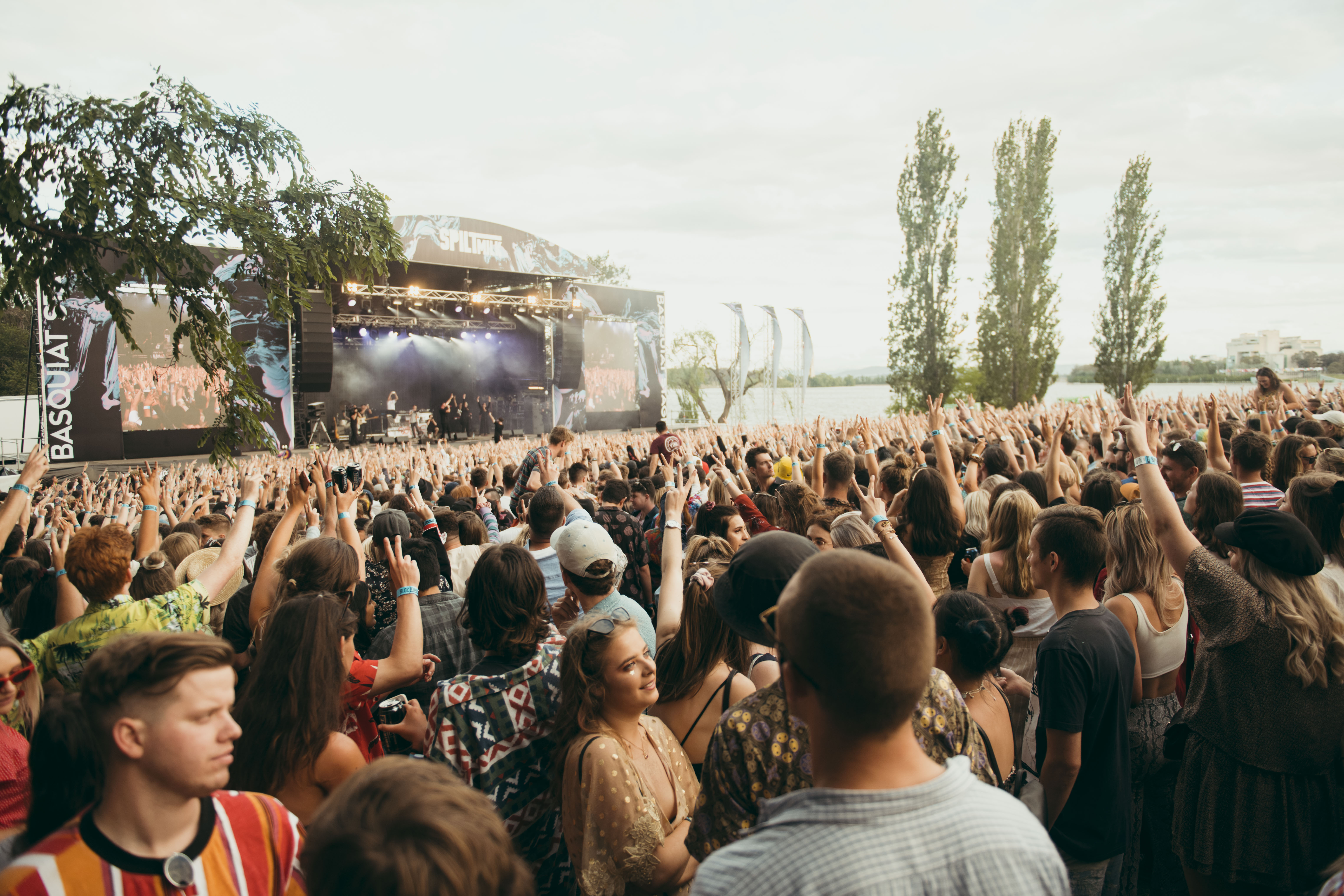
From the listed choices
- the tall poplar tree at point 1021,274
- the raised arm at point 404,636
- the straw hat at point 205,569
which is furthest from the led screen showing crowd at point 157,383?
the tall poplar tree at point 1021,274

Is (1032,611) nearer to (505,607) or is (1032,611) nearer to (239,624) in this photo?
(505,607)

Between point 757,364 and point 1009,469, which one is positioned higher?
point 757,364

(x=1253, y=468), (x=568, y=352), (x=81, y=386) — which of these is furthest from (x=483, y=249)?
(x=1253, y=468)

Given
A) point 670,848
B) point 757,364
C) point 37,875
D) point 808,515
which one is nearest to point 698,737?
point 670,848

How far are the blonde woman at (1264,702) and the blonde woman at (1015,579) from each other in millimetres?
598

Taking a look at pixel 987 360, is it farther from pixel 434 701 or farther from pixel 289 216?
pixel 434 701

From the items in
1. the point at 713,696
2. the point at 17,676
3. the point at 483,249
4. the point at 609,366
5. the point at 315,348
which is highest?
the point at 483,249

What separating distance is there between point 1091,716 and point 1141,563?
2.47 feet

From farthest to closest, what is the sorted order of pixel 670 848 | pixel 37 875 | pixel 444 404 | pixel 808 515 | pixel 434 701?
pixel 444 404 < pixel 808 515 < pixel 434 701 < pixel 670 848 < pixel 37 875

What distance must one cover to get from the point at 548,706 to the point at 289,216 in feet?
16.2

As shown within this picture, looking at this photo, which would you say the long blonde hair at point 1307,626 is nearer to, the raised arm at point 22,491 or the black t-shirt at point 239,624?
the black t-shirt at point 239,624

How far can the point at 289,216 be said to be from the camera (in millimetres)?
5602

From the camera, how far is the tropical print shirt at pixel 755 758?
1.43 metres

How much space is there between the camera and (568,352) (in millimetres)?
23422
